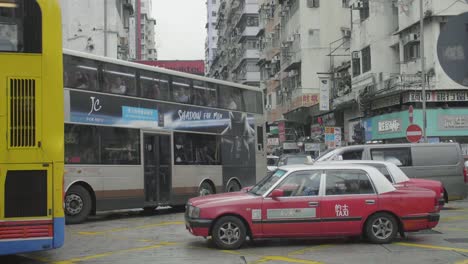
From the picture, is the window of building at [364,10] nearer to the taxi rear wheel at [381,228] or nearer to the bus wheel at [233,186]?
the bus wheel at [233,186]

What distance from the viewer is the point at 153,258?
9461mm

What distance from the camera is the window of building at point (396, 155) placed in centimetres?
1658

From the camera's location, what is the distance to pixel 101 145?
1491 centimetres

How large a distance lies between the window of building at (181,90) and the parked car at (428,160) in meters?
4.45

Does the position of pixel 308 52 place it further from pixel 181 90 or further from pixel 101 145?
pixel 101 145

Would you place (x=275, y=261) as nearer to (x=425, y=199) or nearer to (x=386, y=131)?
(x=425, y=199)

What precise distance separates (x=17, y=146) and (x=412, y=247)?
682 cm

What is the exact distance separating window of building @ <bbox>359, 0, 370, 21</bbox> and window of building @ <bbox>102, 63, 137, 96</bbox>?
2245cm

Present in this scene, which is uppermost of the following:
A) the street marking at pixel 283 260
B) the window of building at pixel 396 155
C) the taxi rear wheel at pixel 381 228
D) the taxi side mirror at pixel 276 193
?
the window of building at pixel 396 155

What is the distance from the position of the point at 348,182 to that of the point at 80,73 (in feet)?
24.4

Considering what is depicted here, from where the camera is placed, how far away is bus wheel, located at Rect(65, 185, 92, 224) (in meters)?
14.3

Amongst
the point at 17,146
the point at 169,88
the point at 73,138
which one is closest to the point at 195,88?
the point at 169,88

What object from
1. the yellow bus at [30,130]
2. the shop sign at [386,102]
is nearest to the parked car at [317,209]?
the yellow bus at [30,130]

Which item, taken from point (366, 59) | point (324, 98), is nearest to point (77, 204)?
point (366, 59)
